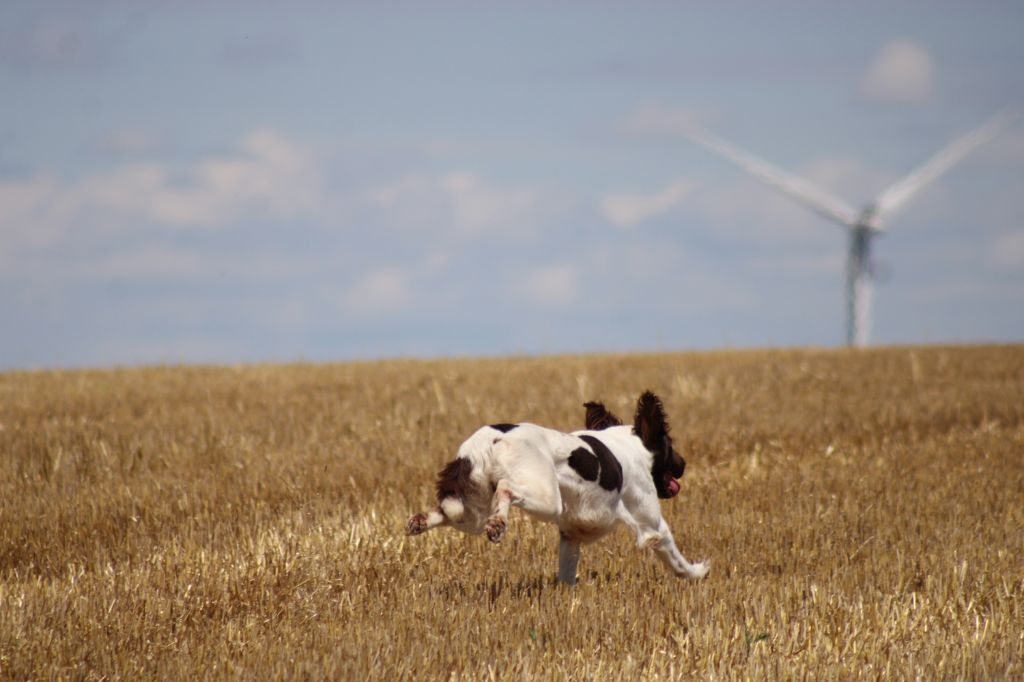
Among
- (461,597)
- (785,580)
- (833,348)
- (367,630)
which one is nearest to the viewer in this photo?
(367,630)

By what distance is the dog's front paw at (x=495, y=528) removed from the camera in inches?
185

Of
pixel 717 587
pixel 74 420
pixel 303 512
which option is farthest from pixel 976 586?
pixel 74 420

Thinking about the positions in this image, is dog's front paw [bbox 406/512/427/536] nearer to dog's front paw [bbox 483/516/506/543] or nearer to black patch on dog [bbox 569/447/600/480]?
dog's front paw [bbox 483/516/506/543]

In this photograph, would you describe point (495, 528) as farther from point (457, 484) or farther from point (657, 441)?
point (657, 441)

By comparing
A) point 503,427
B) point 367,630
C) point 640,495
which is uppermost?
point 503,427

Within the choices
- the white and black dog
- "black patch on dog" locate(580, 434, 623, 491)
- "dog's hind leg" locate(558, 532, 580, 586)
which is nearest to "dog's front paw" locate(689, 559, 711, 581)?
the white and black dog

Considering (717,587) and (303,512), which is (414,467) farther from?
(717,587)

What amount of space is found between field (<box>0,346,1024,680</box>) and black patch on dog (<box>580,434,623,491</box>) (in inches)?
24.0

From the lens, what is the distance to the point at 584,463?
5551mm

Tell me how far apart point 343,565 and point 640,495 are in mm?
1905

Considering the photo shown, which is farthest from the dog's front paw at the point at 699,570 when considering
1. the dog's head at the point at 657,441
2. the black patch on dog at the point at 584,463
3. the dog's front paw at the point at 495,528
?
the dog's front paw at the point at 495,528

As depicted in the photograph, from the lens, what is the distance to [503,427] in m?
5.43

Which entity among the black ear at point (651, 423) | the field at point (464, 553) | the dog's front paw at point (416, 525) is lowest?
the field at point (464, 553)

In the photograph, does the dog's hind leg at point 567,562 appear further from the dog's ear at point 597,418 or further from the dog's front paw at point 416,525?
the dog's front paw at point 416,525
